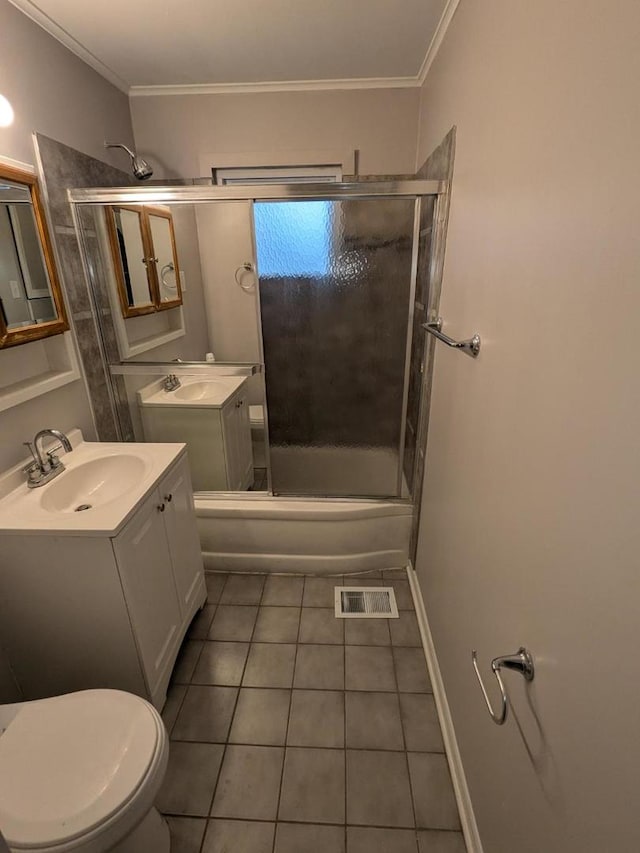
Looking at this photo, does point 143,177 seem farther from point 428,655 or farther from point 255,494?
point 428,655

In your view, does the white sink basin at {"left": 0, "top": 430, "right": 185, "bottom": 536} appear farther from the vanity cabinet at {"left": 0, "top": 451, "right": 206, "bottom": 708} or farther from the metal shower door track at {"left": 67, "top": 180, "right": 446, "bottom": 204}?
the metal shower door track at {"left": 67, "top": 180, "right": 446, "bottom": 204}

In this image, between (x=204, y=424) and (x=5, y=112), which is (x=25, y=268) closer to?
(x=5, y=112)

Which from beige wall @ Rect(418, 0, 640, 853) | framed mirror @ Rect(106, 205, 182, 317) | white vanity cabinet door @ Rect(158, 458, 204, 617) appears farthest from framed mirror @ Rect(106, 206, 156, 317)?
beige wall @ Rect(418, 0, 640, 853)

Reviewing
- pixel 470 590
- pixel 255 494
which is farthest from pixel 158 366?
pixel 470 590

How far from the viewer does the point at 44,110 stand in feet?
4.97

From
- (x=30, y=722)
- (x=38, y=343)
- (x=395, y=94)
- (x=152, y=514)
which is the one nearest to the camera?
(x=30, y=722)

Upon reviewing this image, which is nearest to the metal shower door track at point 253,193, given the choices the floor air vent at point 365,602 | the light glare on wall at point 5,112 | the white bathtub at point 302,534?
the light glare on wall at point 5,112

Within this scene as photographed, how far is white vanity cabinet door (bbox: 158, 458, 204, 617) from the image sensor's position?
151 cm

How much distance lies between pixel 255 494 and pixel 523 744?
1.55 metres

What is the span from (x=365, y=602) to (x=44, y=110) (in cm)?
249

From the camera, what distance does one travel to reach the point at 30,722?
1.04m

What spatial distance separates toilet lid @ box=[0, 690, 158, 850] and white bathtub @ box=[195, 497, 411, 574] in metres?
1.02

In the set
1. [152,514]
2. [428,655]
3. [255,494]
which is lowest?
[428,655]

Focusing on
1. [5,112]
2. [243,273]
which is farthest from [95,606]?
[243,273]
